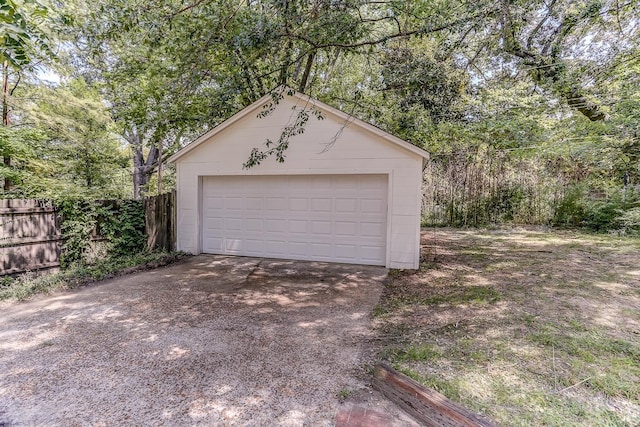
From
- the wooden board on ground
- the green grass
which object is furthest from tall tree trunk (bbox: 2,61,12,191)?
the wooden board on ground

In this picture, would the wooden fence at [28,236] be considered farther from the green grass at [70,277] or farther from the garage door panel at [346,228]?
the garage door panel at [346,228]

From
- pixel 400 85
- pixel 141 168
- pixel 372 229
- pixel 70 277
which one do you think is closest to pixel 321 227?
pixel 372 229

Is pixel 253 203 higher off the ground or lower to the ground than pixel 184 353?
higher

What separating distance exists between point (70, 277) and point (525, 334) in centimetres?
654

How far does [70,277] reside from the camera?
5.29 meters

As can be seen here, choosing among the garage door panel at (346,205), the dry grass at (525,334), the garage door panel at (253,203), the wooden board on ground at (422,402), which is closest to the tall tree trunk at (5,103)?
the garage door panel at (253,203)

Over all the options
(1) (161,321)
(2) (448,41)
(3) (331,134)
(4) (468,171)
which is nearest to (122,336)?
(1) (161,321)

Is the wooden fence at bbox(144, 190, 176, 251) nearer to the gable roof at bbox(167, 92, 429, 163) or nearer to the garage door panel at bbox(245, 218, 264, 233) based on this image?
the gable roof at bbox(167, 92, 429, 163)

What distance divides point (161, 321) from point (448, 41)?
6196 mm

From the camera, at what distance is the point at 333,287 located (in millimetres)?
5289

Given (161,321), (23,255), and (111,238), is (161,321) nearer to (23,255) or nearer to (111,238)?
(23,255)

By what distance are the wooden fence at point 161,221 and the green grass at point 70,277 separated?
530mm

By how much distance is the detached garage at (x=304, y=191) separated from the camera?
632 centimetres

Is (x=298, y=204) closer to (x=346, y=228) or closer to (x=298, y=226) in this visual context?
(x=298, y=226)
